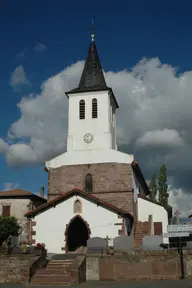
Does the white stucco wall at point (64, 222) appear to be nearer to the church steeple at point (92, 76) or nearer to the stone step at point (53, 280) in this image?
the stone step at point (53, 280)

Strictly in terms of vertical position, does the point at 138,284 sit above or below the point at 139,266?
below

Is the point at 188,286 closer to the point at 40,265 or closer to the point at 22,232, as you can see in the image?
the point at 40,265

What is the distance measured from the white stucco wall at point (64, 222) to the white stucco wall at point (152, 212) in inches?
325

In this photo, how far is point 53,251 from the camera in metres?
27.4

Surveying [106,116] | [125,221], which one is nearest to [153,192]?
[106,116]

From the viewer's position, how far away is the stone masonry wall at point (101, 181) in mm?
31856

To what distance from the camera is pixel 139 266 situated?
18969 millimetres

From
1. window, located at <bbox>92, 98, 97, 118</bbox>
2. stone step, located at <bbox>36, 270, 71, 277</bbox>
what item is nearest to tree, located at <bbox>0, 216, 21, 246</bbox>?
window, located at <bbox>92, 98, 97, 118</bbox>

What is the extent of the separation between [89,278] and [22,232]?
59.7 feet

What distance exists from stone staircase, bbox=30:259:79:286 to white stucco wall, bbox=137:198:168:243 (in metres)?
16.0

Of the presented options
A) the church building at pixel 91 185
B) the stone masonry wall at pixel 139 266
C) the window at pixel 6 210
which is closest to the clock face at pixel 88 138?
the church building at pixel 91 185

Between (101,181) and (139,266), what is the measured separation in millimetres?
14209

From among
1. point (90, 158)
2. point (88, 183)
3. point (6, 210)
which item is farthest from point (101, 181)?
point (6, 210)

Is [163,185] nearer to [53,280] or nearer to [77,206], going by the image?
[77,206]
